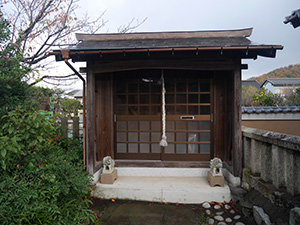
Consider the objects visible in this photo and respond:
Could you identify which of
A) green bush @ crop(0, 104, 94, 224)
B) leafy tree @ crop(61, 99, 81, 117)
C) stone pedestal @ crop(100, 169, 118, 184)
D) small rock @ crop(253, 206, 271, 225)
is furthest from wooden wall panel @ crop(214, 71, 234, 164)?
leafy tree @ crop(61, 99, 81, 117)

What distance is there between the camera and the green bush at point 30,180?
2.27 m

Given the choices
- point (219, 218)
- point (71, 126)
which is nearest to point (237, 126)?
point (219, 218)

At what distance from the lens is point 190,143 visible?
5.35m

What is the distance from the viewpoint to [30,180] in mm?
2668

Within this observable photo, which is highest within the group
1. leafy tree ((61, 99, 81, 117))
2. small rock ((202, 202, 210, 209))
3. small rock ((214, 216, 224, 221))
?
leafy tree ((61, 99, 81, 117))

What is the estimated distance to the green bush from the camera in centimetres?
227

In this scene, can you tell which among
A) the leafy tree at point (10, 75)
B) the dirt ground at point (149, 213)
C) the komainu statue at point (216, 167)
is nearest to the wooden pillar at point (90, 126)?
the dirt ground at point (149, 213)

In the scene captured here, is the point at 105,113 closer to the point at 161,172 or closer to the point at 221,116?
the point at 161,172

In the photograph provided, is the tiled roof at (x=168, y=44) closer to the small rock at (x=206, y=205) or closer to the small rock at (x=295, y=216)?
the small rock at (x=295, y=216)

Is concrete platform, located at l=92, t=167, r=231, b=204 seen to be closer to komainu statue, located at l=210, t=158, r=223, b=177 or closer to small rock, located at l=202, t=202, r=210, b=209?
small rock, located at l=202, t=202, r=210, b=209

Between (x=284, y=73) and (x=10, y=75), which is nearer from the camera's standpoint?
(x=10, y=75)

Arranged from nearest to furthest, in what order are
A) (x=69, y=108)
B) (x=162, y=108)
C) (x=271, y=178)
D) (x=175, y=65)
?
1. (x=271, y=178)
2. (x=175, y=65)
3. (x=162, y=108)
4. (x=69, y=108)

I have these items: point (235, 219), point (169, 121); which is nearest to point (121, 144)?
point (169, 121)

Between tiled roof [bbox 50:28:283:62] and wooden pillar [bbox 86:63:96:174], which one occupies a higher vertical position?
tiled roof [bbox 50:28:283:62]
